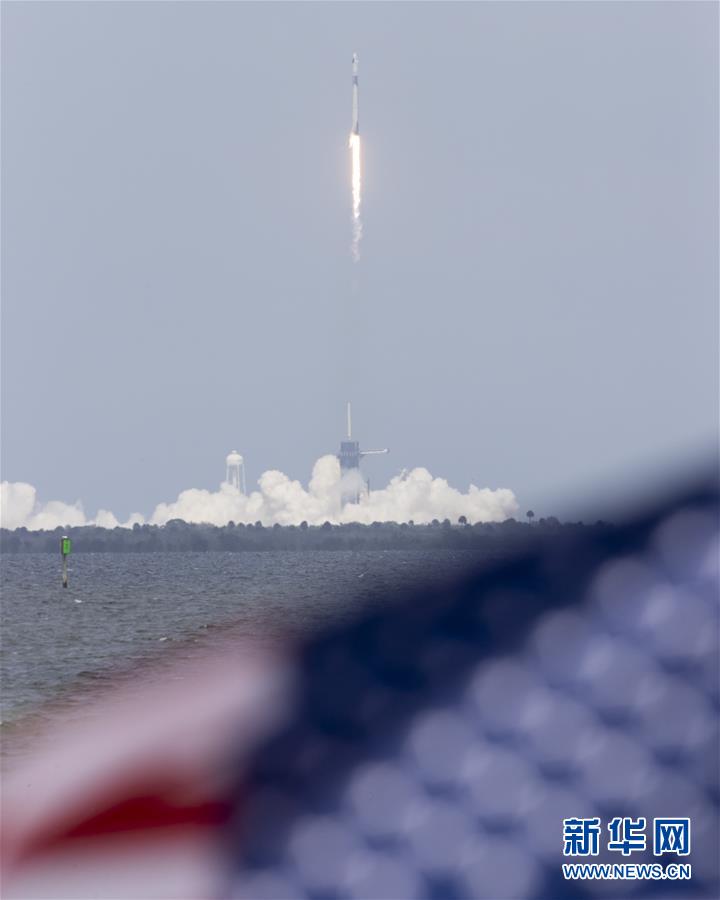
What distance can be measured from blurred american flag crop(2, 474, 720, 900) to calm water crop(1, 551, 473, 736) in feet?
0.66

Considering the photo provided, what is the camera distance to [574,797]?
3.30m

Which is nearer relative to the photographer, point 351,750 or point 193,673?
point 351,750

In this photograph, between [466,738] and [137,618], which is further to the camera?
[137,618]

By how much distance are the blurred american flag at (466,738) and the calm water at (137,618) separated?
201mm

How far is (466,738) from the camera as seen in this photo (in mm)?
3205

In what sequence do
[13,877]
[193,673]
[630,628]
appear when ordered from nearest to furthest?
1. [630,628]
2. [13,877]
3. [193,673]

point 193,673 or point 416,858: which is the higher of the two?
point 193,673

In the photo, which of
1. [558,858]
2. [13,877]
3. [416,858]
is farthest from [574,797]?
[13,877]

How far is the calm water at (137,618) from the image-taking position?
438 centimetres

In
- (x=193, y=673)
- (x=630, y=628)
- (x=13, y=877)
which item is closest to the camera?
(x=630, y=628)

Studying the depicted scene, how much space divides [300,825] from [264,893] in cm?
18

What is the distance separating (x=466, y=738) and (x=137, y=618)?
226 feet

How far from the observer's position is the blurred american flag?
10.4 ft

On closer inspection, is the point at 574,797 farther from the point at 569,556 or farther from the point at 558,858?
the point at 569,556
